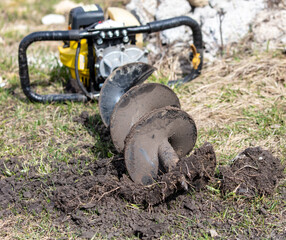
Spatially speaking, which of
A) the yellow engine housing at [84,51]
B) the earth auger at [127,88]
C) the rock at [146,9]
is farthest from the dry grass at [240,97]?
the rock at [146,9]

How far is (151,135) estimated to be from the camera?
8.96ft

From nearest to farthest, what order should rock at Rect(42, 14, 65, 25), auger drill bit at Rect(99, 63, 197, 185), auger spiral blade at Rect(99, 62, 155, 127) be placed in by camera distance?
auger drill bit at Rect(99, 63, 197, 185), auger spiral blade at Rect(99, 62, 155, 127), rock at Rect(42, 14, 65, 25)

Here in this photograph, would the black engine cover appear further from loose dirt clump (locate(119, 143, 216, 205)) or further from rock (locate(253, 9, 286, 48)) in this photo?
rock (locate(253, 9, 286, 48))

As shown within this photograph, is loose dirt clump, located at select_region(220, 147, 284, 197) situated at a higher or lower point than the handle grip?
lower

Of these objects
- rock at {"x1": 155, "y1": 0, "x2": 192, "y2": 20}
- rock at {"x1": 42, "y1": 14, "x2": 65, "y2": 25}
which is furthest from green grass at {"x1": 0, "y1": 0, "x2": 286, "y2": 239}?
rock at {"x1": 42, "y1": 14, "x2": 65, "y2": 25}

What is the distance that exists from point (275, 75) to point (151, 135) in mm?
2268

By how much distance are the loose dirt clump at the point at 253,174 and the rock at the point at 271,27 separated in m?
2.35

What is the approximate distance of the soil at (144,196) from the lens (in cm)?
254

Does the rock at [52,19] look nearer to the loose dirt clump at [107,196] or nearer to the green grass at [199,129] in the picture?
the green grass at [199,129]

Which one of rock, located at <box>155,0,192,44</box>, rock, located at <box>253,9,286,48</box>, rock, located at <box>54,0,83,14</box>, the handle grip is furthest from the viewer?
rock, located at <box>54,0,83,14</box>

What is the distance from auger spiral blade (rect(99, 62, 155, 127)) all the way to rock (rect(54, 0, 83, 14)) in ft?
11.6

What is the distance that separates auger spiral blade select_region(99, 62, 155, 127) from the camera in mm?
3383

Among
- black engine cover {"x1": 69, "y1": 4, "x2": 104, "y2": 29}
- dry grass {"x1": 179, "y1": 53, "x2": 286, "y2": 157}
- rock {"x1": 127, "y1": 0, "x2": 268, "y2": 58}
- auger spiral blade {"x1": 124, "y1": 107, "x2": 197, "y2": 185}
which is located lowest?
dry grass {"x1": 179, "y1": 53, "x2": 286, "y2": 157}

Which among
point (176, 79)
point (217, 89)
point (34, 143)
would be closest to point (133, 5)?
point (176, 79)
